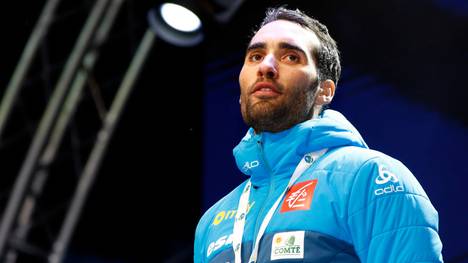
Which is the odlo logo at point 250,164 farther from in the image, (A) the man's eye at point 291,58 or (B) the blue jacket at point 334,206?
(A) the man's eye at point 291,58

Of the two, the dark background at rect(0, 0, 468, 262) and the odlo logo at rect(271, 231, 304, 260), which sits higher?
the dark background at rect(0, 0, 468, 262)

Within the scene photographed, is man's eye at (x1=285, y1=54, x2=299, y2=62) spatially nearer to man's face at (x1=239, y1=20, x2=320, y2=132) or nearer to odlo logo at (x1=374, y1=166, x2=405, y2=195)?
man's face at (x1=239, y1=20, x2=320, y2=132)

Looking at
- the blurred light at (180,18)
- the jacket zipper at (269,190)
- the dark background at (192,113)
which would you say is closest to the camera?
the jacket zipper at (269,190)

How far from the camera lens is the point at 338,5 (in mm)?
3309

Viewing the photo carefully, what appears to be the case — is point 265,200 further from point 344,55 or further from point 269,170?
point 344,55

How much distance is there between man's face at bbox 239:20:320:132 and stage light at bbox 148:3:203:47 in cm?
155

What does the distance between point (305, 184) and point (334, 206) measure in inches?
4.7

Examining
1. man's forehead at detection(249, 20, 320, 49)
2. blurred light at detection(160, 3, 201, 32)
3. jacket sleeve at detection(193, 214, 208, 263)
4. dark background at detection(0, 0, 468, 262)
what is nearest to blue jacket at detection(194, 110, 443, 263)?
jacket sleeve at detection(193, 214, 208, 263)

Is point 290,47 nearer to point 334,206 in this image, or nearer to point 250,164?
point 250,164

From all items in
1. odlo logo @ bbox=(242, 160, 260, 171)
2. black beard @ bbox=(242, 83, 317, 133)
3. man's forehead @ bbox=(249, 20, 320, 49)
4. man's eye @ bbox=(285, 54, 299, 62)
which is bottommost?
odlo logo @ bbox=(242, 160, 260, 171)

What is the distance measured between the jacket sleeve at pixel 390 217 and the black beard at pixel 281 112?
1.14ft

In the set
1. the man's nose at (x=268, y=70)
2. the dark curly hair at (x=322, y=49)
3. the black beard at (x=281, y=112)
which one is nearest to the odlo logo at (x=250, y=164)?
the black beard at (x=281, y=112)

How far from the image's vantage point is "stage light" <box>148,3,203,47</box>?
145 inches

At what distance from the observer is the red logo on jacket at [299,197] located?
68.5 inches
